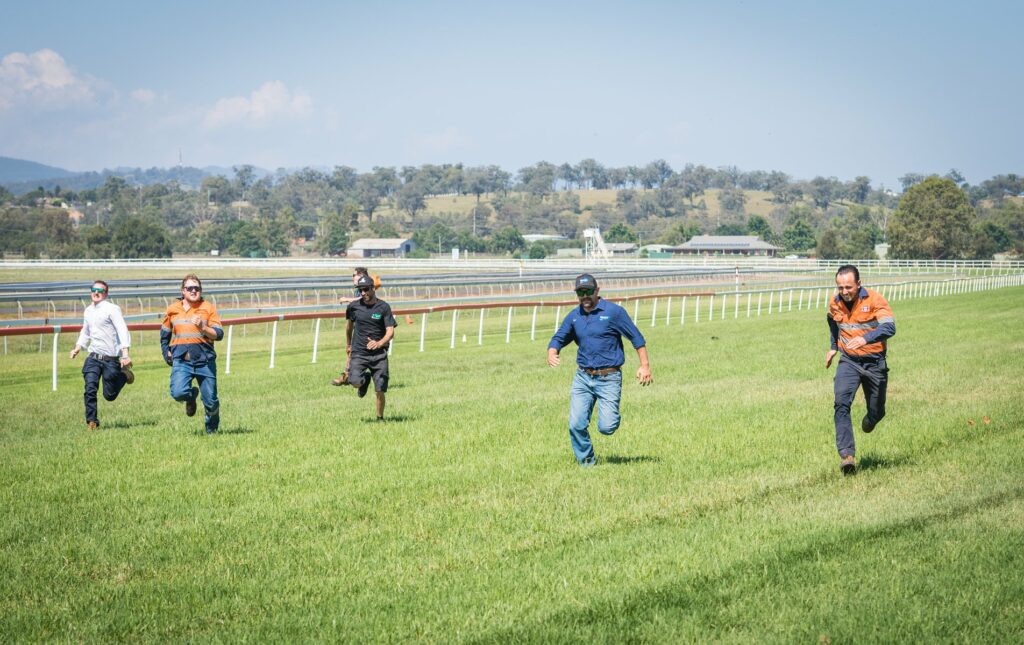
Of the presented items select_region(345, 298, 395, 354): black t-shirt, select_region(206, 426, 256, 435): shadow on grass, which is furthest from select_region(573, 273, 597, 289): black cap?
select_region(206, 426, 256, 435): shadow on grass

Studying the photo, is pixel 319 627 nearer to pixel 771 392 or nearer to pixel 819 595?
pixel 819 595

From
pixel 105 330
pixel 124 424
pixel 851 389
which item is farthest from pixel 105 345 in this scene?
pixel 851 389

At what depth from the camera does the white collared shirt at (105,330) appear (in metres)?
14.7

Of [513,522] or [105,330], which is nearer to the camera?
[513,522]

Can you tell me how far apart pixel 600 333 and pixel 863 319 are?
2546 mm

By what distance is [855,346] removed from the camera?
11219 millimetres

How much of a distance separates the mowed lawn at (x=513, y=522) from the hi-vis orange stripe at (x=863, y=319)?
3.88ft

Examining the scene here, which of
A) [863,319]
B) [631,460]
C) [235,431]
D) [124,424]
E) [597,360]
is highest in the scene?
[863,319]

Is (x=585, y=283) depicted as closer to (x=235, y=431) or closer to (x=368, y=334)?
(x=368, y=334)

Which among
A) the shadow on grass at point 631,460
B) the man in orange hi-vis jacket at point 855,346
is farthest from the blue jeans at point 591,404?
the man in orange hi-vis jacket at point 855,346

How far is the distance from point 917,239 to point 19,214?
407 feet

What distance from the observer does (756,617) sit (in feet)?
22.1

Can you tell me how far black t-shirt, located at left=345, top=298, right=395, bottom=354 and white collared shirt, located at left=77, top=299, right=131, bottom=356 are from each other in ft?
9.39

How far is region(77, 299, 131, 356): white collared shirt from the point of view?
14703 millimetres
